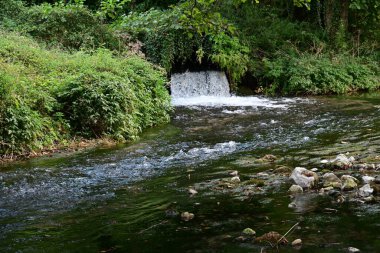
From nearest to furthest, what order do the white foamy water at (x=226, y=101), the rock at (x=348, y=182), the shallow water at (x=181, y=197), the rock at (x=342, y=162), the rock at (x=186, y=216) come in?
the shallow water at (x=181, y=197)
the rock at (x=186, y=216)
the rock at (x=348, y=182)
the rock at (x=342, y=162)
the white foamy water at (x=226, y=101)

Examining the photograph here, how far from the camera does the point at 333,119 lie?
12617mm

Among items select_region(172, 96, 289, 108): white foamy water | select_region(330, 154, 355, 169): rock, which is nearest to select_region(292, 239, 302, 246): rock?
select_region(330, 154, 355, 169): rock

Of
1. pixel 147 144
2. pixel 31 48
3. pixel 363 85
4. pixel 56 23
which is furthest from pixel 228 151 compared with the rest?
pixel 363 85

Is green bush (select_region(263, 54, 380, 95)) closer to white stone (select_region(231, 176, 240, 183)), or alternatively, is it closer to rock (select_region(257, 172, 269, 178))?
rock (select_region(257, 172, 269, 178))

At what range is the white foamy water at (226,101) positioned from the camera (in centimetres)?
1600

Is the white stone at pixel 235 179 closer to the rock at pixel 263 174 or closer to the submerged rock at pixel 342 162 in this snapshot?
the rock at pixel 263 174

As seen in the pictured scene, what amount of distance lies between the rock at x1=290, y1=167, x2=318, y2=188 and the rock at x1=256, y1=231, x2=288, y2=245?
179 centimetres

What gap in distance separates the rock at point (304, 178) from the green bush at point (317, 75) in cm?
1240

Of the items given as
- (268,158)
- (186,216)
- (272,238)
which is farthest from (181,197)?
(268,158)

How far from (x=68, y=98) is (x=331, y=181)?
6.39 meters

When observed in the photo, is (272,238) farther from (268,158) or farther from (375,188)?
(268,158)

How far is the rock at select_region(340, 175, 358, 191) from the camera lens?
229 inches

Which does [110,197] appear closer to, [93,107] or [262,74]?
[93,107]

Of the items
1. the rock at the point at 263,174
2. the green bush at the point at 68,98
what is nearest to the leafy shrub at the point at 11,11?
the green bush at the point at 68,98
